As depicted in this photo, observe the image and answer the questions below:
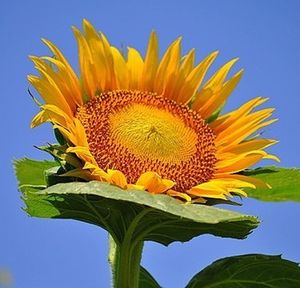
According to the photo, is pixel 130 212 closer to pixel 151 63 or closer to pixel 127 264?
pixel 127 264

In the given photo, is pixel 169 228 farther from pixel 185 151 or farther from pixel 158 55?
pixel 158 55

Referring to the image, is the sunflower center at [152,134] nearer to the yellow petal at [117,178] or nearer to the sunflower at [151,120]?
the sunflower at [151,120]

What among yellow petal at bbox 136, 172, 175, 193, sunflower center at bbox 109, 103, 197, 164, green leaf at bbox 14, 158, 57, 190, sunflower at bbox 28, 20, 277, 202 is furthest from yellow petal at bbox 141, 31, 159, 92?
yellow petal at bbox 136, 172, 175, 193

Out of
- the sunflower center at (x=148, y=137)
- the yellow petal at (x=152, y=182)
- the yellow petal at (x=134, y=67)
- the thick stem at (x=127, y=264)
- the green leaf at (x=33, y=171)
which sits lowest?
the thick stem at (x=127, y=264)

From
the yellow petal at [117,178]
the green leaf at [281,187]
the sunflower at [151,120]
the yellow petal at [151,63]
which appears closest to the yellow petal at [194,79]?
the sunflower at [151,120]

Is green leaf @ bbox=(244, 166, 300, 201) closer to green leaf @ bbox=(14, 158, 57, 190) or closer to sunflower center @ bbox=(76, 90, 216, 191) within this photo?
sunflower center @ bbox=(76, 90, 216, 191)

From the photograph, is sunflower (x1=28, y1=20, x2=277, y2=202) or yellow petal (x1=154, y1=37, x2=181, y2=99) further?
yellow petal (x1=154, y1=37, x2=181, y2=99)
